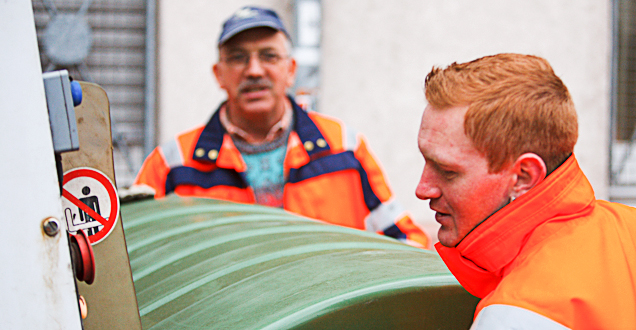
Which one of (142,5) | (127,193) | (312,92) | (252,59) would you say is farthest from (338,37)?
(127,193)

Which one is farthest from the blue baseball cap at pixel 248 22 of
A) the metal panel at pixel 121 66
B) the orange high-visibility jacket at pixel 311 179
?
the metal panel at pixel 121 66

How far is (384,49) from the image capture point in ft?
14.3

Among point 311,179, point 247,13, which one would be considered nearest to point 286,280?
point 311,179

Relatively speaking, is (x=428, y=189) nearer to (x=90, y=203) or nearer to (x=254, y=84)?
(x=90, y=203)

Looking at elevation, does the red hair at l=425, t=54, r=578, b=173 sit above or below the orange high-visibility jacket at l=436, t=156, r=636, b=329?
above

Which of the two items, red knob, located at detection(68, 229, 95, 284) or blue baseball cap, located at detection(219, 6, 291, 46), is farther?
blue baseball cap, located at detection(219, 6, 291, 46)

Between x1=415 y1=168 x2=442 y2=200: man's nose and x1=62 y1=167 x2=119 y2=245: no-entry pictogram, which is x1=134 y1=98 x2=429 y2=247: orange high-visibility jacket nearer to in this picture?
x1=415 y1=168 x2=442 y2=200: man's nose

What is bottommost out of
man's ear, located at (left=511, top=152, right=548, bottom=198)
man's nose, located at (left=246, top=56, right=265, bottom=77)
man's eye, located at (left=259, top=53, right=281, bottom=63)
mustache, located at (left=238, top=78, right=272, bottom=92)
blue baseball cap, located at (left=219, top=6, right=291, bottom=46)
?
man's ear, located at (left=511, top=152, right=548, bottom=198)

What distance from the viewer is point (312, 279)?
1119 millimetres

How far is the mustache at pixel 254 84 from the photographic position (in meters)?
2.41

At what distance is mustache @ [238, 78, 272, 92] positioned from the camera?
2.41m

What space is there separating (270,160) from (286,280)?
137cm

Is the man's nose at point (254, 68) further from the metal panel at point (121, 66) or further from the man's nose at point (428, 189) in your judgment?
the metal panel at point (121, 66)

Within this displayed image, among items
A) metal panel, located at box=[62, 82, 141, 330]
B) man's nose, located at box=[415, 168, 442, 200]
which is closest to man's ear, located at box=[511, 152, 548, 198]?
man's nose, located at box=[415, 168, 442, 200]
